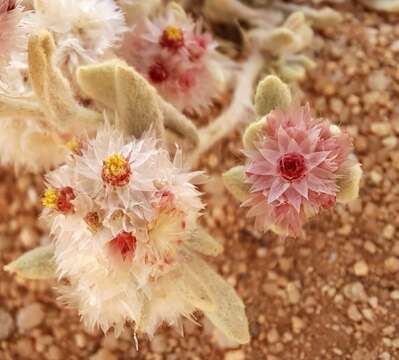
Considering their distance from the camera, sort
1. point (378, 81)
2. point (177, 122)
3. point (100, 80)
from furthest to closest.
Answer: point (378, 81) < point (177, 122) < point (100, 80)

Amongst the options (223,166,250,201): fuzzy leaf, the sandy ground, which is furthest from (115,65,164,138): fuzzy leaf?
the sandy ground

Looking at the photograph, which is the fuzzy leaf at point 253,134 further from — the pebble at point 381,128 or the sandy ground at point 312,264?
the pebble at point 381,128

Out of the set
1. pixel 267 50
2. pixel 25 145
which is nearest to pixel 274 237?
pixel 267 50

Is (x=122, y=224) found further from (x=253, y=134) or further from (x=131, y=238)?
(x=253, y=134)

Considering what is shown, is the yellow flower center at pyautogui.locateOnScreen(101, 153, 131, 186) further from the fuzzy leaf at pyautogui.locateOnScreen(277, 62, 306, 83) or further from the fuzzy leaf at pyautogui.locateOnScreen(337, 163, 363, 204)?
the fuzzy leaf at pyautogui.locateOnScreen(277, 62, 306, 83)

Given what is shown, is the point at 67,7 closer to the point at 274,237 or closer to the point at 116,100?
the point at 116,100

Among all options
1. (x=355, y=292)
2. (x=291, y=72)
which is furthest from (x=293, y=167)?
(x=291, y=72)

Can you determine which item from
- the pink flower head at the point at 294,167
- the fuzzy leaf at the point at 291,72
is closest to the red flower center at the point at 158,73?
the fuzzy leaf at the point at 291,72
